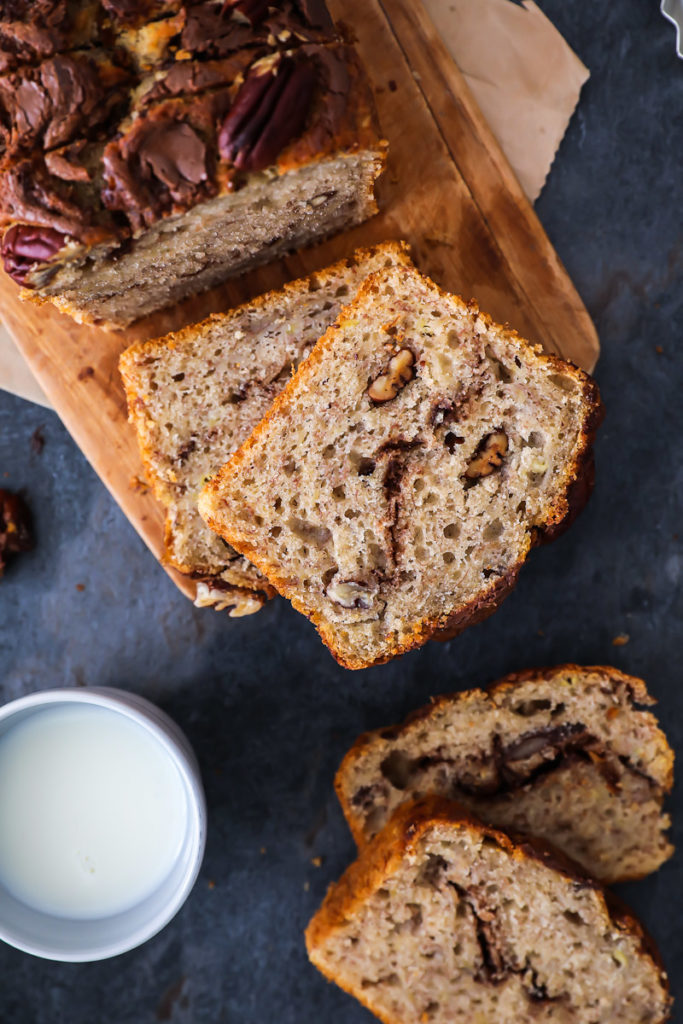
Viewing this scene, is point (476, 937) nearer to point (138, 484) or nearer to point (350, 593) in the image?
point (350, 593)

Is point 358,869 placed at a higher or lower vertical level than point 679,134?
lower

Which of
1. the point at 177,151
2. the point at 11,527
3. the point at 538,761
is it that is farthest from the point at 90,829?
the point at 177,151

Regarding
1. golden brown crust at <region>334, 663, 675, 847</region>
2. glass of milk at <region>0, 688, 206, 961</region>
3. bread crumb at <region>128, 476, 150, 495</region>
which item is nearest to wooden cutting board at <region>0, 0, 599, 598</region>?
bread crumb at <region>128, 476, 150, 495</region>

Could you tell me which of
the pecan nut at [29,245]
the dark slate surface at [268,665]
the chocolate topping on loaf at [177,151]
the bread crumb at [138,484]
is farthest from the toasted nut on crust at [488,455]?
the pecan nut at [29,245]

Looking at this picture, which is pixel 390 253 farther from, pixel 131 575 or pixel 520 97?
pixel 131 575

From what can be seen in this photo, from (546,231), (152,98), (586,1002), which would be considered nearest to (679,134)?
(546,231)

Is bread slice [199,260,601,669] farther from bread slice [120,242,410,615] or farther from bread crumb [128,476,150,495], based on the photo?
bread crumb [128,476,150,495]
